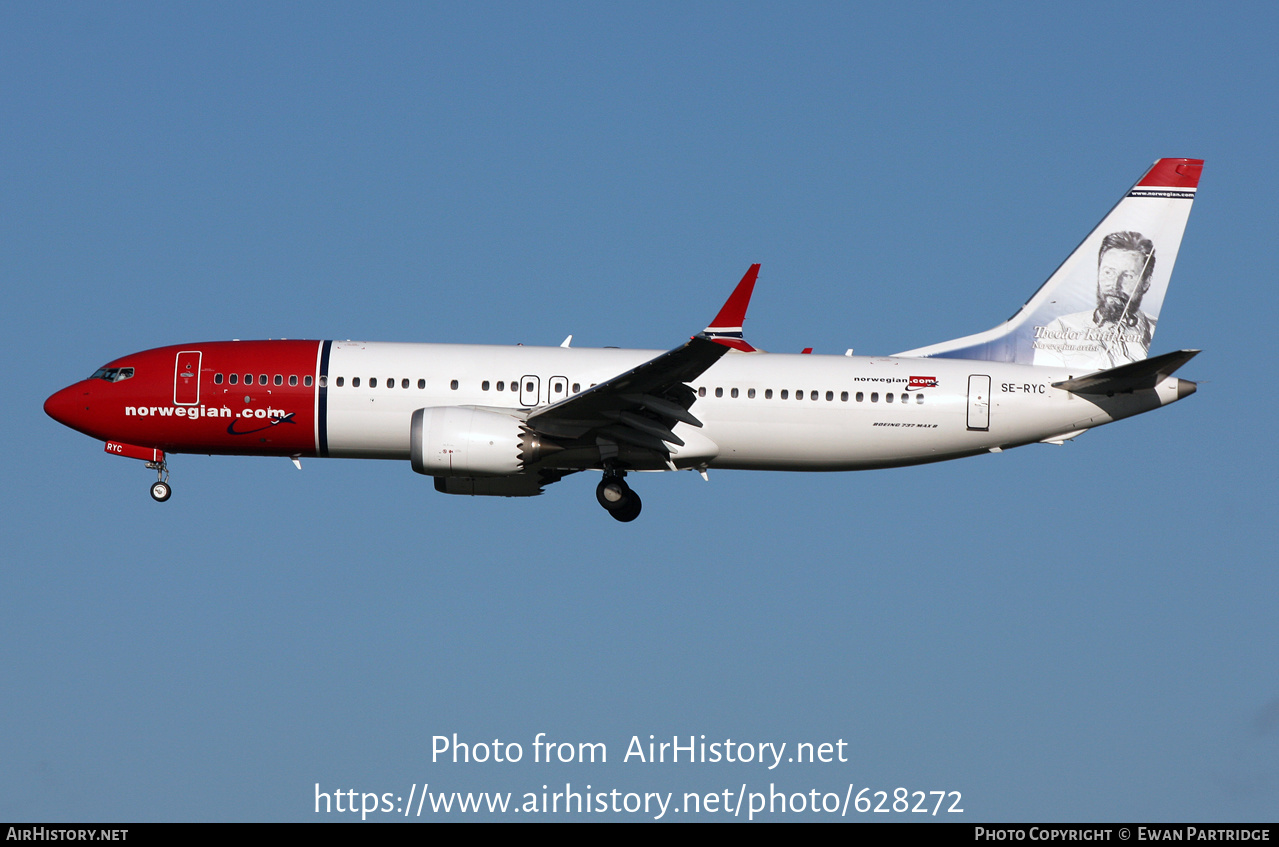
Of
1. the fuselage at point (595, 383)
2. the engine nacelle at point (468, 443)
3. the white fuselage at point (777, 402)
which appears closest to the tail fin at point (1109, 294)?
the fuselage at point (595, 383)

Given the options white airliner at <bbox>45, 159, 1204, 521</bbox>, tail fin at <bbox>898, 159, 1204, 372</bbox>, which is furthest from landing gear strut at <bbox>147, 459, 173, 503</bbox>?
tail fin at <bbox>898, 159, 1204, 372</bbox>

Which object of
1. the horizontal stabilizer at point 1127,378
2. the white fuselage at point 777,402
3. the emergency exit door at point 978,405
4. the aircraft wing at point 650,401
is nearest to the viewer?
the aircraft wing at point 650,401

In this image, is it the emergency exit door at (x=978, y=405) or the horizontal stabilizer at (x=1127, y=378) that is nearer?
the horizontal stabilizer at (x=1127, y=378)

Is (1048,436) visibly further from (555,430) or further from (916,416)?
(555,430)

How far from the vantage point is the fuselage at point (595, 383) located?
124 ft

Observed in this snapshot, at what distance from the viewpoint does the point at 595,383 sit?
126ft

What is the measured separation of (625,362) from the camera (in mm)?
38688

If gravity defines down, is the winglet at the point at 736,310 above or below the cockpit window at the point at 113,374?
above

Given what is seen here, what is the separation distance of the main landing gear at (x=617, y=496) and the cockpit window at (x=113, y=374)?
11.9 metres

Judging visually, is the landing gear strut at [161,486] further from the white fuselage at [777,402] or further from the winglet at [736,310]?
the winglet at [736,310]

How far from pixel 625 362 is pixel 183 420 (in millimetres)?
10759

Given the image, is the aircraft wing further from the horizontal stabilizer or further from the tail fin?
the horizontal stabilizer

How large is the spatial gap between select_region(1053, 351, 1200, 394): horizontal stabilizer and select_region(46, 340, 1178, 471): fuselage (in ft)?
0.80

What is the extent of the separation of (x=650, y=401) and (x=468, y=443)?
4254 millimetres
